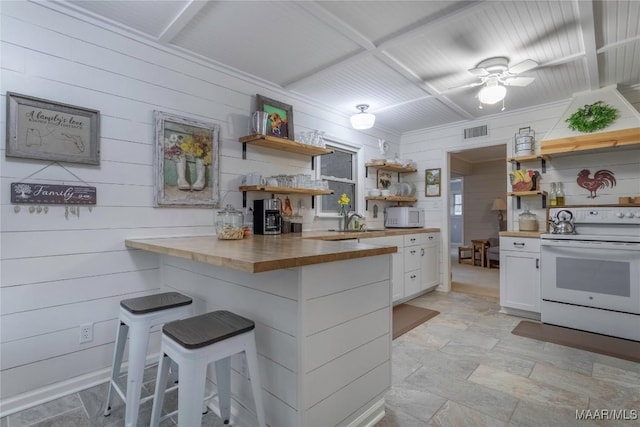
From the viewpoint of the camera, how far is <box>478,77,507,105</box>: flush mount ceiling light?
8.98 ft

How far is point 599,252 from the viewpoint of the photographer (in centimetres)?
295

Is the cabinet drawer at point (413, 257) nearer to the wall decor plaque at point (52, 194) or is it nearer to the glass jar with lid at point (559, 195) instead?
the glass jar with lid at point (559, 195)

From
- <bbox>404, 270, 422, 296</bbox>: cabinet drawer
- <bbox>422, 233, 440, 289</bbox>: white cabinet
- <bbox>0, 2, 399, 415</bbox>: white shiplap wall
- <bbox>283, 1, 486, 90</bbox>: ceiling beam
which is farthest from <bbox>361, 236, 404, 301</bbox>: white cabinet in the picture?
<bbox>0, 2, 399, 415</bbox>: white shiplap wall

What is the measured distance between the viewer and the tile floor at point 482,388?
1.78m

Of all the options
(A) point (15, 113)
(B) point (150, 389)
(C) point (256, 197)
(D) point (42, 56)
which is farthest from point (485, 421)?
(D) point (42, 56)

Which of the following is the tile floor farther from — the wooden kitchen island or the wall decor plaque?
the wall decor plaque

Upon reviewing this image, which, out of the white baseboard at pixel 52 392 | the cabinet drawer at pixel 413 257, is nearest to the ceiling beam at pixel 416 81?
the cabinet drawer at pixel 413 257

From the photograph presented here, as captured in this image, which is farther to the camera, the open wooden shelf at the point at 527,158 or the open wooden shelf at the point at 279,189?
the open wooden shelf at the point at 527,158

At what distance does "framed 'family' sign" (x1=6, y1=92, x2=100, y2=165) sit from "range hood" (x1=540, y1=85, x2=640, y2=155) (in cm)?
425

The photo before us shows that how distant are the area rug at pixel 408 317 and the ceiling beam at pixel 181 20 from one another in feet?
9.84

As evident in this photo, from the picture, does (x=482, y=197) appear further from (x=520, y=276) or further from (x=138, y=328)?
(x=138, y=328)

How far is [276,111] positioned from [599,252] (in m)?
3.36

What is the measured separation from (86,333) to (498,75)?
383 cm

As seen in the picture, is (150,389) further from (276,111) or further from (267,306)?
(276,111)
